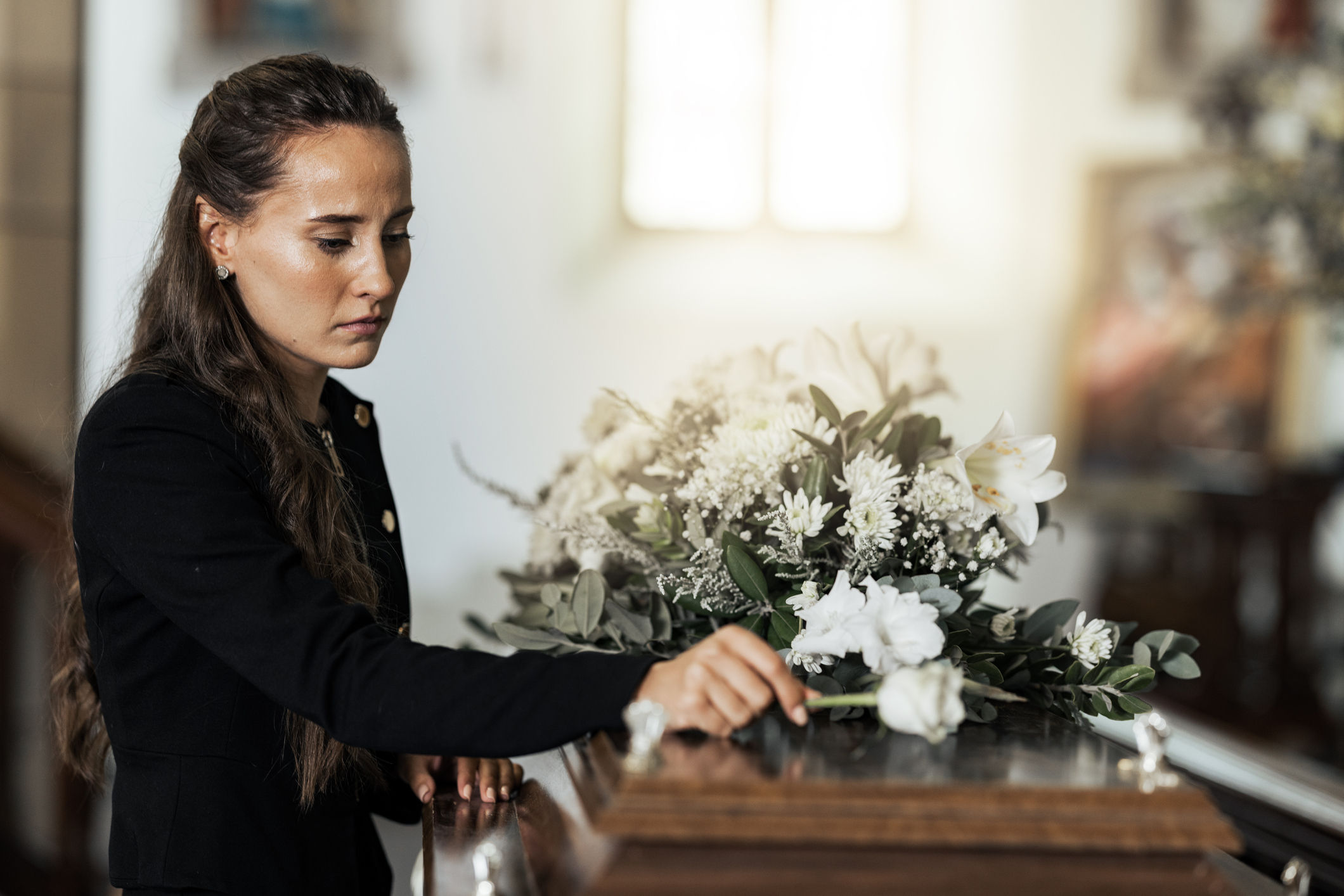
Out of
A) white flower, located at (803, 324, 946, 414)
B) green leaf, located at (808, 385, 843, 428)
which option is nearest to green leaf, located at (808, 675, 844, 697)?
green leaf, located at (808, 385, 843, 428)

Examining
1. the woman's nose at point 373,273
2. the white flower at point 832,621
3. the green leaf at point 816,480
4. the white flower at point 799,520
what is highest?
the woman's nose at point 373,273

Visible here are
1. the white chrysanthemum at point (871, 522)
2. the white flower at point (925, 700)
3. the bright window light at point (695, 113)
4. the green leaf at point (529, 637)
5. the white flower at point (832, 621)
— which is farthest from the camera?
the bright window light at point (695, 113)

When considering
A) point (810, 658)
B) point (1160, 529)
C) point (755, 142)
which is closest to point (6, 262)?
point (755, 142)

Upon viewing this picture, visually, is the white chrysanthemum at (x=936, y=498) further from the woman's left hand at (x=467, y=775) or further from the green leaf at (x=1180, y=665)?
the woman's left hand at (x=467, y=775)

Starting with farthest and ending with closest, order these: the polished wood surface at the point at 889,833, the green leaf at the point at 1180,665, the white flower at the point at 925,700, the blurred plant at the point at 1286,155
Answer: the blurred plant at the point at 1286,155
the green leaf at the point at 1180,665
the white flower at the point at 925,700
the polished wood surface at the point at 889,833

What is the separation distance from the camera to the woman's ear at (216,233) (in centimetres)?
133

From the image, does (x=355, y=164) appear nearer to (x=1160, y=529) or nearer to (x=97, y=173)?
(x=97, y=173)

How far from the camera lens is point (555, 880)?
91 centimetres

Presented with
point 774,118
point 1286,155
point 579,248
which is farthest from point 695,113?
point 1286,155

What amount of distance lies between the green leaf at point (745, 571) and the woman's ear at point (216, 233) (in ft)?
2.16

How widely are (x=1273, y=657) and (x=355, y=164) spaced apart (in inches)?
178

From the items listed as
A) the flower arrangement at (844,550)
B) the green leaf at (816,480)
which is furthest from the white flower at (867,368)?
the green leaf at (816,480)

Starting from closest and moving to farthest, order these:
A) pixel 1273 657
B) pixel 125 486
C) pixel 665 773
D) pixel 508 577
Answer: pixel 665 773
pixel 125 486
pixel 508 577
pixel 1273 657

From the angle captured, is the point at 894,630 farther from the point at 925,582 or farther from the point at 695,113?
the point at 695,113
